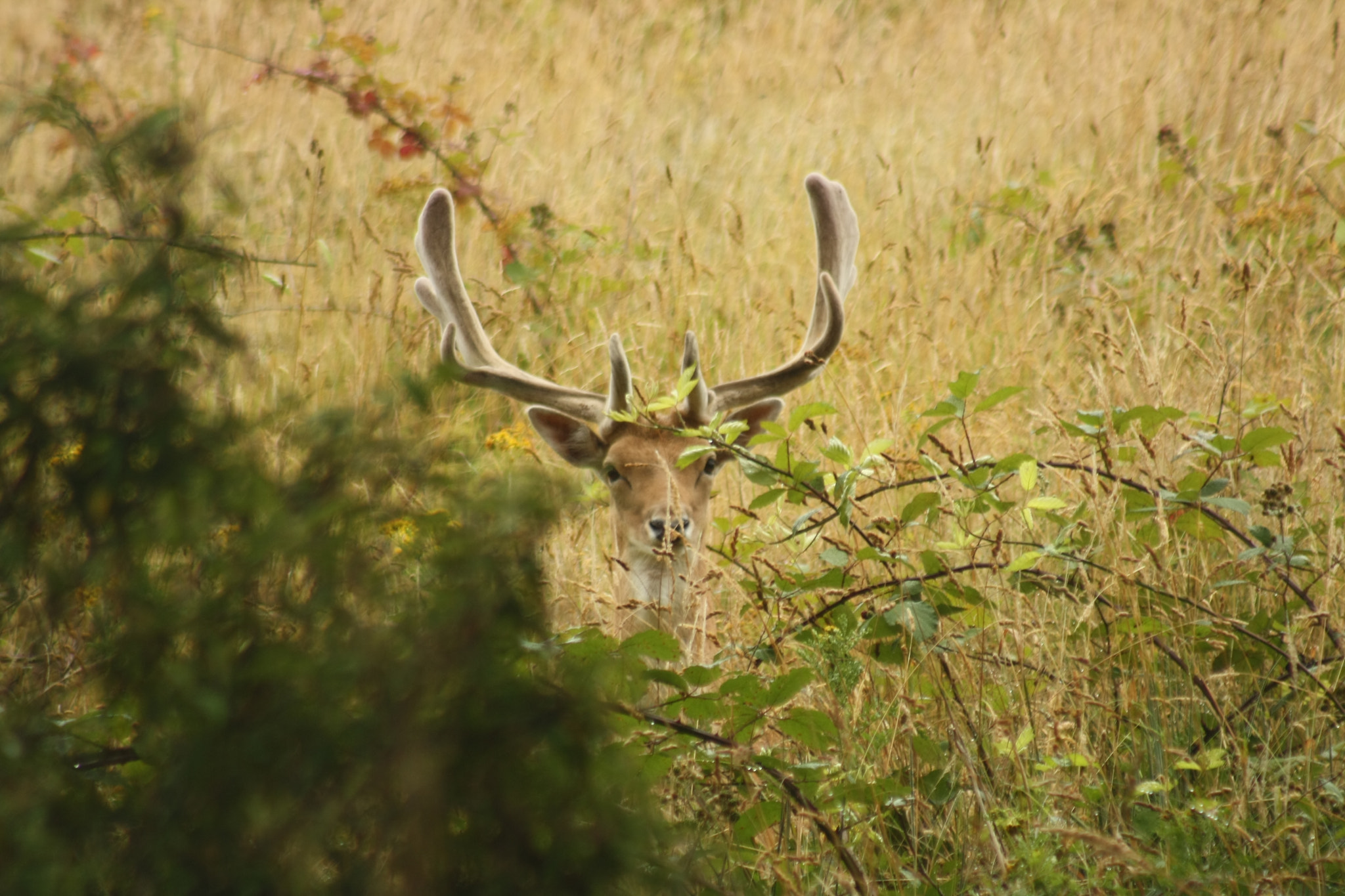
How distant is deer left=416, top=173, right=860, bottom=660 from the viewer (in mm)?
4055

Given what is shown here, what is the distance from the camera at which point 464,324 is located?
4711mm

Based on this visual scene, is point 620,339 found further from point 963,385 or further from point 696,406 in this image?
point 963,385

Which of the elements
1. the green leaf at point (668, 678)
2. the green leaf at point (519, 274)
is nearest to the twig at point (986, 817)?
the green leaf at point (668, 678)

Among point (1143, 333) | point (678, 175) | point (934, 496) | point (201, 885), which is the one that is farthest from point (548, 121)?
point (201, 885)

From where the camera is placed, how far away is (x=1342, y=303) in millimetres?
5305

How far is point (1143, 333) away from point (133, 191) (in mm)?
5327

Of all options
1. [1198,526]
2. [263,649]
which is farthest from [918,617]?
[263,649]

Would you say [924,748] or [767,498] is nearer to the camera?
[924,748]

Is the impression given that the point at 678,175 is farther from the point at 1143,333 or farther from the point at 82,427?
the point at 82,427

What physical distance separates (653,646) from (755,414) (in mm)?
2229

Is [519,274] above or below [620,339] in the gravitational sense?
above

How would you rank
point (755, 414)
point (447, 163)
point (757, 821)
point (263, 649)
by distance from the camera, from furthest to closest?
point (447, 163), point (755, 414), point (757, 821), point (263, 649)

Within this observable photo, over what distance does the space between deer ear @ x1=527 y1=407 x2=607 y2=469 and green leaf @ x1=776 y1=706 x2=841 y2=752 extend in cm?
195

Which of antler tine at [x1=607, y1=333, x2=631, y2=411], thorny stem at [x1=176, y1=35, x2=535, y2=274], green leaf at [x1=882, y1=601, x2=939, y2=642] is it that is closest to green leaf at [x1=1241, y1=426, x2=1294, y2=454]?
green leaf at [x1=882, y1=601, x2=939, y2=642]
